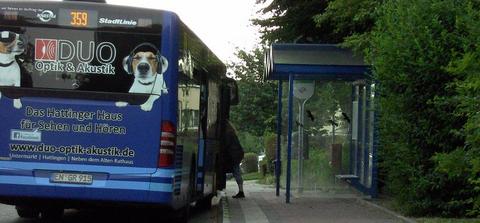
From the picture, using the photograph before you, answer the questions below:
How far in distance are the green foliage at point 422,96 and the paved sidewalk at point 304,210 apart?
694 millimetres

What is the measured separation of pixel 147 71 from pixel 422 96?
3.98 meters

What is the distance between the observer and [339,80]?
16.1m

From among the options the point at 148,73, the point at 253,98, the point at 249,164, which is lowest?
the point at 249,164

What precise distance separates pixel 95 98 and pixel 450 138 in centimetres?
496

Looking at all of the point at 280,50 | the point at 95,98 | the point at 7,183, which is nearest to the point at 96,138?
the point at 95,98

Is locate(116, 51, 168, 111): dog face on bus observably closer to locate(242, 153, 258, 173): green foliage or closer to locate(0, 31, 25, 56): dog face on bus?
locate(0, 31, 25, 56): dog face on bus

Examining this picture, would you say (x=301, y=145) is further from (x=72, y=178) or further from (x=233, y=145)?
(x=72, y=178)

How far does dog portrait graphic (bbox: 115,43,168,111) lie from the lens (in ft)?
30.8

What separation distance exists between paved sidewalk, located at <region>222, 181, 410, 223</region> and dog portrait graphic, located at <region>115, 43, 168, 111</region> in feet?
8.93

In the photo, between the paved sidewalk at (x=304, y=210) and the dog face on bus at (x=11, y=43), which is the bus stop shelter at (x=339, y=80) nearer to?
the paved sidewalk at (x=304, y=210)

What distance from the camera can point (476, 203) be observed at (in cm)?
728

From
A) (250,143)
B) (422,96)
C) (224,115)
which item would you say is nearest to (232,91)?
(224,115)

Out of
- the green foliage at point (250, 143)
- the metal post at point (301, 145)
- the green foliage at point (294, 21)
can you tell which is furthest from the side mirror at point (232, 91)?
the green foliage at point (250, 143)

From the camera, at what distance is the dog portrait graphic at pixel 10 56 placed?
9.46 meters
